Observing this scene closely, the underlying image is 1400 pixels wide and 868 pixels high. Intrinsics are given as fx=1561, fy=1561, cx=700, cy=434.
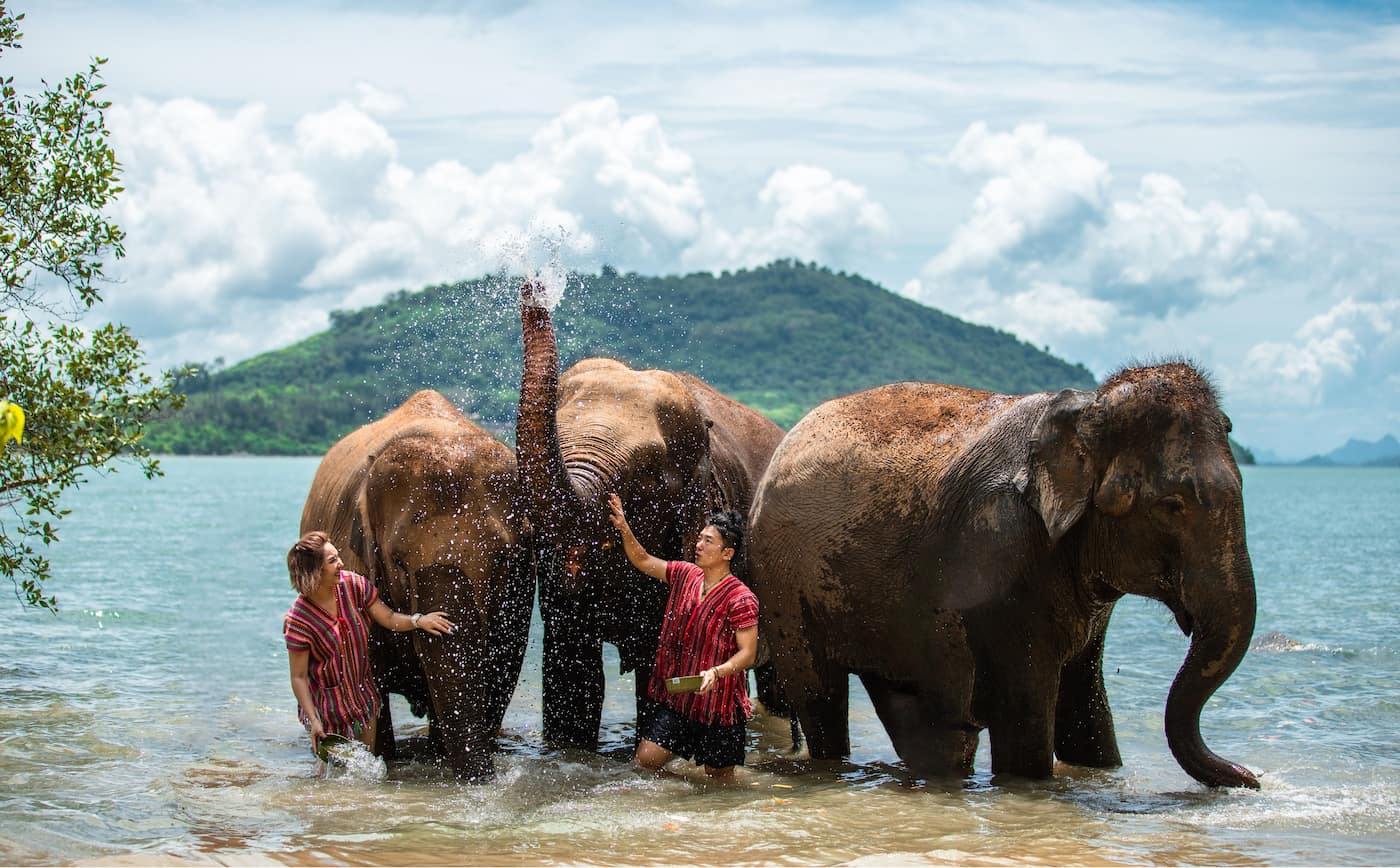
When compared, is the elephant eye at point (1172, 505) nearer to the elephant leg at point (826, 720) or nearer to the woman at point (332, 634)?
the elephant leg at point (826, 720)

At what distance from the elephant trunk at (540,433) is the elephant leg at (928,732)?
231 centimetres

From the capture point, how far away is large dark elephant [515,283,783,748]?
29.1 feet

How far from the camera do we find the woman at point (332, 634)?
8266 millimetres

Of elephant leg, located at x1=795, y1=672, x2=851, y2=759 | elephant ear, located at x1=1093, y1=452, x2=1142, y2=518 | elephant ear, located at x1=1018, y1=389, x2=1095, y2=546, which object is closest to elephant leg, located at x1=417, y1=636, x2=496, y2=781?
elephant leg, located at x1=795, y1=672, x2=851, y2=759

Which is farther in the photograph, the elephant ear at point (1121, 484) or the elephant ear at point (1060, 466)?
the elephant ear at point (1060, 466)

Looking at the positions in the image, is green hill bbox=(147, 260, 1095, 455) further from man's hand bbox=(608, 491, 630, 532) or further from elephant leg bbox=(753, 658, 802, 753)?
man's hand bbox=(608, 491, 630, 532)

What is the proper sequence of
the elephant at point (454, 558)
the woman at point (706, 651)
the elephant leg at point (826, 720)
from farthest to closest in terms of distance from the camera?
1. the elephant leg at point (826, 720)
2. the elephant at point (454, 558)
3. the woman at point (706, 651)

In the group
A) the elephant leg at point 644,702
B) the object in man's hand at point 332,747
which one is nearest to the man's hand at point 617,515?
the elephant leg at point 644,702

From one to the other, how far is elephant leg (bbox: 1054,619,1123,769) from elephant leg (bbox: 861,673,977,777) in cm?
89

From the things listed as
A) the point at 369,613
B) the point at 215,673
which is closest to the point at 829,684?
the point at 369,613

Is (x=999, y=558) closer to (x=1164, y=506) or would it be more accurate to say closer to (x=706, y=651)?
(x=1164, y=506)

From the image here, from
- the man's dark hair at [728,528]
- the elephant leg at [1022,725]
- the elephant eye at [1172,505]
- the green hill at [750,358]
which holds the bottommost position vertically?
the elephant leg at [1022,725]

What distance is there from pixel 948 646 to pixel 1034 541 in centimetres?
80

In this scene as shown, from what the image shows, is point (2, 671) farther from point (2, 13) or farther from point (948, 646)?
point (948, 646)
